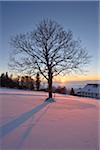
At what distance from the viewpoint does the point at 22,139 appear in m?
4.24

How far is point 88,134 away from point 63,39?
901 centimetres

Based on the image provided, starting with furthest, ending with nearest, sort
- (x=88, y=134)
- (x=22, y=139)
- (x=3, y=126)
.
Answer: (x=3, y=126) < (x=88, y=134) < (x=22, y=139)

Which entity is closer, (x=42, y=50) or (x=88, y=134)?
(x=88, y=134)

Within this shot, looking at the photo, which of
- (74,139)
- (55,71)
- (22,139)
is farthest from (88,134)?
(55,71)

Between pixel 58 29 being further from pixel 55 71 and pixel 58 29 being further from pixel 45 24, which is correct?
pixel 55 71

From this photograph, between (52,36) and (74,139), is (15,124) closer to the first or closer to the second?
(74,139)

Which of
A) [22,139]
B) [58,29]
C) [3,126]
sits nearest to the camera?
[22,139]

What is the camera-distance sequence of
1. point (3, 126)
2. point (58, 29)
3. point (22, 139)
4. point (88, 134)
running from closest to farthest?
1. point (22, 139)
2. point (88, 134)
3. point (3, 126)
4. point (58, 29)

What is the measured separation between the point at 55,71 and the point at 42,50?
63.2 inches

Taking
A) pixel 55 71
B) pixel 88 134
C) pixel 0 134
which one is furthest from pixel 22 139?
pixel 55 71

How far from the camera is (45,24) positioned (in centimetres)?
1279

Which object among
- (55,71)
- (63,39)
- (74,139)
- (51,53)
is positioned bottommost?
(74,139)

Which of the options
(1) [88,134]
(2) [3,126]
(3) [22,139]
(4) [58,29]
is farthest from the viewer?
(4) [58,29]

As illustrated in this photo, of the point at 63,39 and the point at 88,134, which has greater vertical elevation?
the point at 63,39
